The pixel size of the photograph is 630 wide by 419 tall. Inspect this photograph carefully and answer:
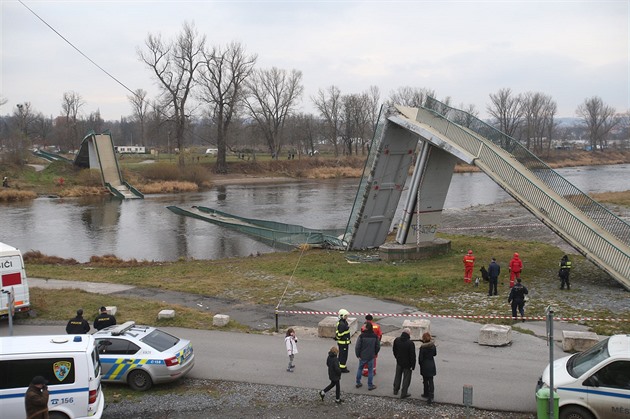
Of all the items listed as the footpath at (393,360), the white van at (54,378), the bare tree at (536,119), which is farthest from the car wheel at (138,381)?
the bare tree at (536,119)

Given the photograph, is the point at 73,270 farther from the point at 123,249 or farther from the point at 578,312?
the point at 578,312

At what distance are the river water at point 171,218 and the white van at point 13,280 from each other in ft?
53.7

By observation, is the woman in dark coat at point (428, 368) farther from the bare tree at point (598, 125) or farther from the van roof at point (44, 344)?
the bare tree at point (598, 125)

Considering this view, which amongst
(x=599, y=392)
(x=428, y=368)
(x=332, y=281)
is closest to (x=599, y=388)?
(x=599, y=392)

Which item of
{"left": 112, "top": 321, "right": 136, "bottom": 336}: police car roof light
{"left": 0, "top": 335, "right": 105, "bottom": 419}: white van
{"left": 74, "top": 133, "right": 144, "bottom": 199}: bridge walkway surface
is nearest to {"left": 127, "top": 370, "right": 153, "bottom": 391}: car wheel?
{"left": 112, "top": 321, "right": 136, "bottom": 336}: police car roof light

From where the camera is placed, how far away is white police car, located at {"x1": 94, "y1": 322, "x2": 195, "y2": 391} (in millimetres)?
11930

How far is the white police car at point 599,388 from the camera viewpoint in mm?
9234

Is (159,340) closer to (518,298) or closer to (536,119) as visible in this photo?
(518,298)

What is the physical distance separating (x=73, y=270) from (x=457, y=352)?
67.6 feet

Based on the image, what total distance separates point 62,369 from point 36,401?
95 cm

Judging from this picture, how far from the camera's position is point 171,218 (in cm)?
5225

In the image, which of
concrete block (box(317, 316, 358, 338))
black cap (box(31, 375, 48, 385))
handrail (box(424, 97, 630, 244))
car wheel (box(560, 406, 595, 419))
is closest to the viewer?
black cap (box(31, 375, 48, 385))

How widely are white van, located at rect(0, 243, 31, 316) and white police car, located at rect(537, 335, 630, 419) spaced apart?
1481cm

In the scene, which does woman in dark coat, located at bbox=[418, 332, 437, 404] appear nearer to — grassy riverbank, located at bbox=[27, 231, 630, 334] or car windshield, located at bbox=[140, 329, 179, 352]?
car windshield, located at bbox=[140, 329, 179, 352]
